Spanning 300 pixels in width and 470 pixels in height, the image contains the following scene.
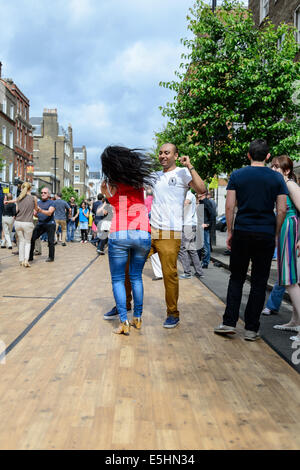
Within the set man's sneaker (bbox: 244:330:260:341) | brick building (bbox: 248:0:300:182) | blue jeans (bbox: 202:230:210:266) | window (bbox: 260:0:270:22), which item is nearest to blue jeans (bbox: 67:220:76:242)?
brick building (bbox: 248:0:300:182)

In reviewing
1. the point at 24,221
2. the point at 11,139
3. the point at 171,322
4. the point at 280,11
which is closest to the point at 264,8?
the point at 280,11

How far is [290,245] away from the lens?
4.80 meters

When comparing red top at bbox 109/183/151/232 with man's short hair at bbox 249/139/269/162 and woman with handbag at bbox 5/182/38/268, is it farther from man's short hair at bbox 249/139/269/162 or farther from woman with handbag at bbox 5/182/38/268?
woman with handbag at bbox 5/182/38/268

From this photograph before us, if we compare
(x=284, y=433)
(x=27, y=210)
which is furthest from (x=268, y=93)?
(x=284, y=433)

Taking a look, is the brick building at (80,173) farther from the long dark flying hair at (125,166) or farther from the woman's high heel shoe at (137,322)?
the long dark flying hair at (125,166)

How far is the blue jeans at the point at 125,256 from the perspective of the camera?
447 centimetres

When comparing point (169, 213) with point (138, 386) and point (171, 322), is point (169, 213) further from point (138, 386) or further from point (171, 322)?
point (138, 386)

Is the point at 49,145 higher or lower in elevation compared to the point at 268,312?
higher

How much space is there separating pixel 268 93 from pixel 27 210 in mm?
8097

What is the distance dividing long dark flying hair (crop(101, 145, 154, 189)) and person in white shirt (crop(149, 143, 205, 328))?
265mm

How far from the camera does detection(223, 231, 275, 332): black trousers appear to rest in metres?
4.39

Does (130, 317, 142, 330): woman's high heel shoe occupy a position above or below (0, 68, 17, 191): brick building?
below

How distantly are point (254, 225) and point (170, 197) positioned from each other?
0.93 metres
